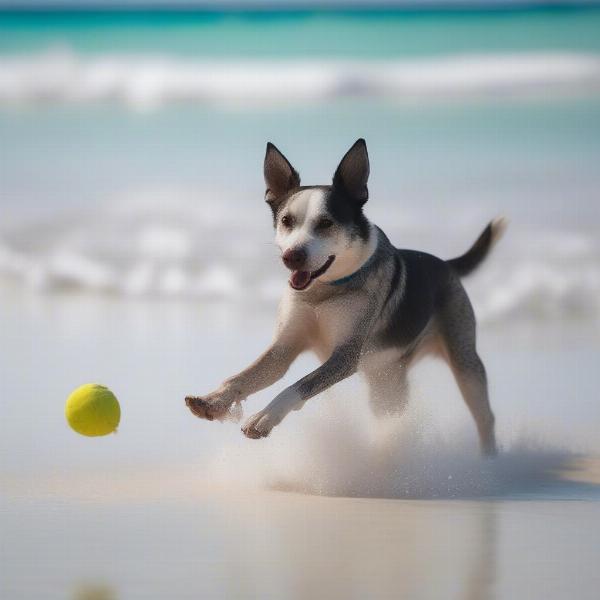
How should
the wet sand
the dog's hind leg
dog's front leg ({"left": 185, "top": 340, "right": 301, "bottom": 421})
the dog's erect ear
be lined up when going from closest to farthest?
the wet sand, dog's front leg ({"left": 185, "top": 340, "right": 301, "bottom": 421}), the dog's erect ear, the dog's hind leg

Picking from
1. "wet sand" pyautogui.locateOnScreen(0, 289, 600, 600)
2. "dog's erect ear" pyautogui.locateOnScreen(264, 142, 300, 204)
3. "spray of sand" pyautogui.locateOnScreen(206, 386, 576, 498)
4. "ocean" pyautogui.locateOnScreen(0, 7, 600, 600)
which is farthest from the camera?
"dog's erect ear" pyautogui.locateOnScreen(264, 142, 300, 204)

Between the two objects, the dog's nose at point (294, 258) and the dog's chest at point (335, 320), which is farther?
the dog's chest at point (335, 320)

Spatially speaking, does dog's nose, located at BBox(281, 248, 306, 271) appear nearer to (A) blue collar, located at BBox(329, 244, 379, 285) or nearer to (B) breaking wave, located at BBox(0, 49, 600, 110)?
(A) blue collar, located at BBox(329, 244, 379, 285)

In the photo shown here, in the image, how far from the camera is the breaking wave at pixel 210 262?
9727 mm

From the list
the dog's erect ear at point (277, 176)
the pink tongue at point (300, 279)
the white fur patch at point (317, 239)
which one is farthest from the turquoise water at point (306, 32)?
the pink tongue at point (300, 279)

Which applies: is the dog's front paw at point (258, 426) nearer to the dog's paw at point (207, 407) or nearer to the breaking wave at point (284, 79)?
the dog's paw at point (207, 407)

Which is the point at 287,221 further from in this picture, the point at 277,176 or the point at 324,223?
the point at 277,176

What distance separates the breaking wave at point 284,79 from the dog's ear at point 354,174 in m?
9.86

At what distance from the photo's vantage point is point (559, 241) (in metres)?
10.8

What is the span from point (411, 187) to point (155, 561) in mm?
8771

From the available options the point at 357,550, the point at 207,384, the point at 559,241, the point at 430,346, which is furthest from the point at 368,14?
the point at 357,550

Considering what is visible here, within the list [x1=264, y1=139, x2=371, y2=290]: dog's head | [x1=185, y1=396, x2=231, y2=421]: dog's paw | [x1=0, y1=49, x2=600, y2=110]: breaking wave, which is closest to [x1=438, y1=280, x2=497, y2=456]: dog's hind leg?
[x1=264, y1=139, x2=371, y2=290]: dog's head

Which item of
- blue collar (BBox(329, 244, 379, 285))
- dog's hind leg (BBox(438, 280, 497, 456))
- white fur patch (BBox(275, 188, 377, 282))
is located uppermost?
white fur patch (BBox(275, 188, 377, 282))

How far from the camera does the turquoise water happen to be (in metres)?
16.8
